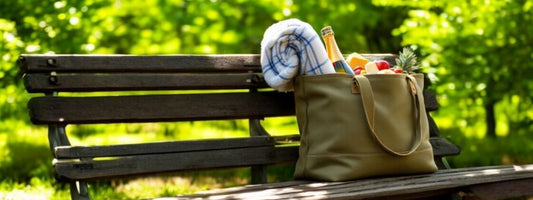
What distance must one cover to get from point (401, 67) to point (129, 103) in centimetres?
128

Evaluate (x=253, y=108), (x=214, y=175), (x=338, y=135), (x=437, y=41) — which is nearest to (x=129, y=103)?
(x=253, y=108)

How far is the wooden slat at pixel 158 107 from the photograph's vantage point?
3.33 m

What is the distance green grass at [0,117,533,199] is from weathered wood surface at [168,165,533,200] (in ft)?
5.64

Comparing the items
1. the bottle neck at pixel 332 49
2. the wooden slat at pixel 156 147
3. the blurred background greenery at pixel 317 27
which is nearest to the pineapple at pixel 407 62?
the bottle neck at pixel 332 49

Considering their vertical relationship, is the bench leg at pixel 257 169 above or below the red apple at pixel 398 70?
below

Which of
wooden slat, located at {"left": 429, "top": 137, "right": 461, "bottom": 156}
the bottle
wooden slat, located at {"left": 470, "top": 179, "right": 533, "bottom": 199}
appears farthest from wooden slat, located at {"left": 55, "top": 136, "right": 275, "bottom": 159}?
wooden slat, located at {"left": 470, "top": 179, "right": 533, "bottom": 199}

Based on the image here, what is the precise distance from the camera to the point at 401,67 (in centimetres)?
387

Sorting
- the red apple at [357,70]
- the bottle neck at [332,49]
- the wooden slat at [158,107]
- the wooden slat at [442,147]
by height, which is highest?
the bottle neck at [332,49]

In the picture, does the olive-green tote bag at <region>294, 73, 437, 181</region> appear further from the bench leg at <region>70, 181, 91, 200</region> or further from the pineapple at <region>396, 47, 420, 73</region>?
the bench leg at <region>70, 181, 91, 200</region>

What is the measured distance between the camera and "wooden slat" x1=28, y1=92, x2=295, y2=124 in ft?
10.9

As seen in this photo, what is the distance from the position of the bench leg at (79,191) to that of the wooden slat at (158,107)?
0.26 meters

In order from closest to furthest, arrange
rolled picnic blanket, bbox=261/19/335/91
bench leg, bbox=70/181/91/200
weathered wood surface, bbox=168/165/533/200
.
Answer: weathered wood surface, bbox=168/165/533/200
bench leg, bbox=70/181/91/200
rolled picnic blanket, bbox=261/19/335/91

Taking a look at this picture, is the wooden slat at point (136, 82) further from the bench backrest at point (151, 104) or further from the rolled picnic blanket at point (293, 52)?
the rolled picnic blanket at point (293, 52)

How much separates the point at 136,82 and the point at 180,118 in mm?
249
